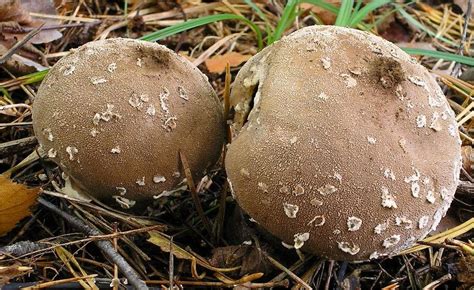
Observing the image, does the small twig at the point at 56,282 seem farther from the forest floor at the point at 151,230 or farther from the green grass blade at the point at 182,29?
the green grass blade at the point at 182,29

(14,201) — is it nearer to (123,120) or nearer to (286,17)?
(123,120)

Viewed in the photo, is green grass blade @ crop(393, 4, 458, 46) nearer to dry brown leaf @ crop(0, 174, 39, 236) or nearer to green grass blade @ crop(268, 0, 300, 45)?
green grass blade @ crop(268, 0, 300, 45)

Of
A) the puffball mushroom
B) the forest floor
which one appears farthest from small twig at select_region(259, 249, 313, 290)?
the puffball mushroom

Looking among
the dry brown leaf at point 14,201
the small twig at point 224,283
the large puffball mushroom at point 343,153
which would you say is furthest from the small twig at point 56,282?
the large puffball mushroom at point 343,153

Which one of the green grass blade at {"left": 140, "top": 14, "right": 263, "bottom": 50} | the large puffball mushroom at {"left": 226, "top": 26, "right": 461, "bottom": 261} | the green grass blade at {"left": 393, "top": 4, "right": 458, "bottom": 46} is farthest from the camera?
the green grass blade at {"left": 393, "top": 4, "right": 458, "bottom": 46}

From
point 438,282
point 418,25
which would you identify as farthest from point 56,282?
point 418,25
